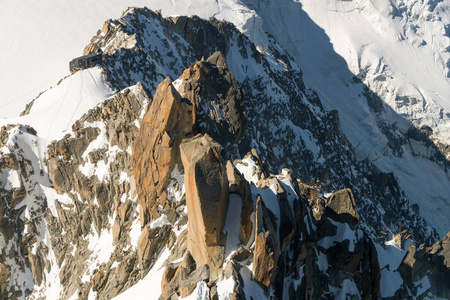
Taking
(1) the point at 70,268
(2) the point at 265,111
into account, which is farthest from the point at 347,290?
(2) the point at 265,111

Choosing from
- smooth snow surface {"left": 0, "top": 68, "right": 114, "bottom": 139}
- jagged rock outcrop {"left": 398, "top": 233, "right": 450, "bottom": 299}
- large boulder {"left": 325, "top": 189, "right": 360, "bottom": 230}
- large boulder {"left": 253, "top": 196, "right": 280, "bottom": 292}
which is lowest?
jagged rock outcrop {"left": 398, "top": 233, "right": 450, "bottom": 299}

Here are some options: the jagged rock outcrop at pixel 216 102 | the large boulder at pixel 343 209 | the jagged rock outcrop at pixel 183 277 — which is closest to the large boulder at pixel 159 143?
the jagged rock outcrop at pixel 216 102

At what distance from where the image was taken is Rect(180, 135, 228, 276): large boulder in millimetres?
30844

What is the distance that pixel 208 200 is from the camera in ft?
101

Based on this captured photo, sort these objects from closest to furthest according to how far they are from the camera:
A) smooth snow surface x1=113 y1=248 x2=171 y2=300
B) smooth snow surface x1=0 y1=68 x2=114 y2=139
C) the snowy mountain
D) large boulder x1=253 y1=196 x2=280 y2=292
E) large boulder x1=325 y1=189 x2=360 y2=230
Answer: large boulder x1=253 y1=196 x2=280 y2=292 → the snowy mountain → smooth snow surface x1=113 y1=248 x2=171 y2=300 → large boulder x1=325 y1=189 x2=360 y2=230 → smooth snow surface x1=0 y1=68 x2=114 y2=139

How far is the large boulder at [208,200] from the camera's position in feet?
101

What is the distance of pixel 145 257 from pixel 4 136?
32.7 metres

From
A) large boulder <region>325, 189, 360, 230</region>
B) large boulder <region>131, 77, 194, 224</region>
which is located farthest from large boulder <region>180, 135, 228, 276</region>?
large boulder <region>325, 189, 360, 230</region>

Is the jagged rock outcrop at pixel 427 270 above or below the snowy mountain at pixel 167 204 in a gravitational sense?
below

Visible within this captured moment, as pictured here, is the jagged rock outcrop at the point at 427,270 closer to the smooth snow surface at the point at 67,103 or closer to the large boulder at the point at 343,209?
the large boulder at the point at 343,209

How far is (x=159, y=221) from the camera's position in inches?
1710

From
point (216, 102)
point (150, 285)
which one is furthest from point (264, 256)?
point (216, 102)

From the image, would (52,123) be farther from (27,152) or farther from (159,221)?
(159,221)

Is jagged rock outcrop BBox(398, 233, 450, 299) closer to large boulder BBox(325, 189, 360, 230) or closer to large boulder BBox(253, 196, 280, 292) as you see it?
large boulder BBox(325, 189, 360, 230)
